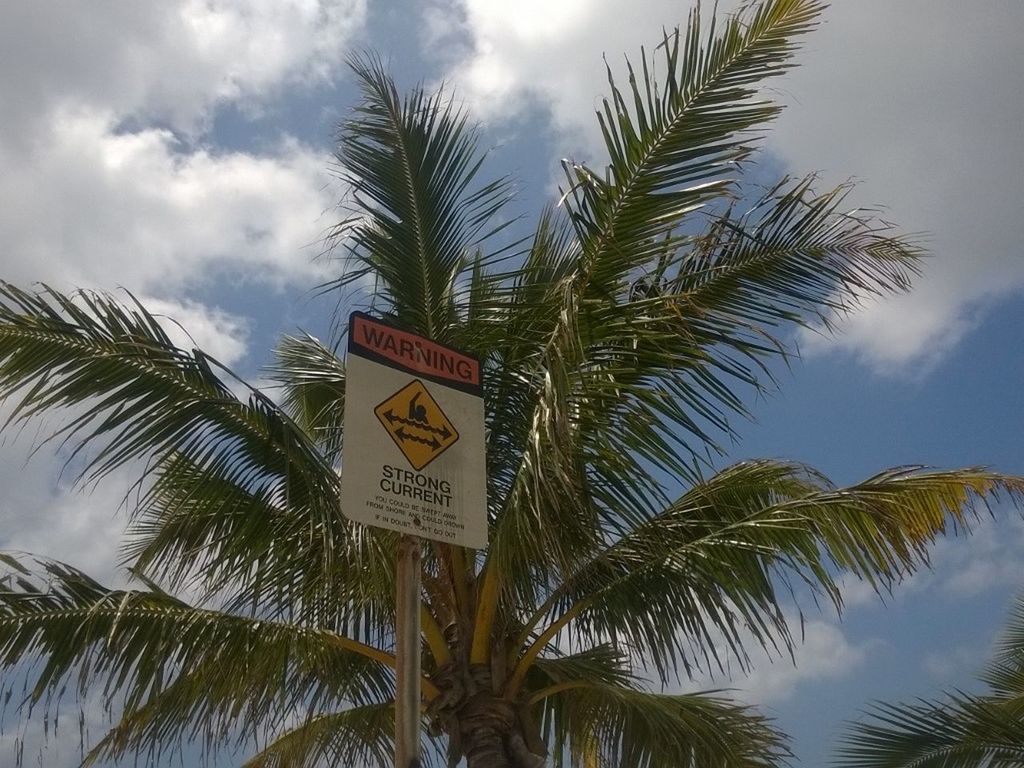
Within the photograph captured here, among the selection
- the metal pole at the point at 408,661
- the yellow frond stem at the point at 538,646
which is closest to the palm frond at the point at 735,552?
the yellow frond stem at the point at 538,646

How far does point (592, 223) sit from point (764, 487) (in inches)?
81.0

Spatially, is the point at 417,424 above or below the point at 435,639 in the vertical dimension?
below

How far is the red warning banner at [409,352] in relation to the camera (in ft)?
11.2

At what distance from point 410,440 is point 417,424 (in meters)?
0.07

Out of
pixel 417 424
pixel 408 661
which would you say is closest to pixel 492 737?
pixel 408 661

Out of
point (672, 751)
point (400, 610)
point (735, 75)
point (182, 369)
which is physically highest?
point (735, 75)

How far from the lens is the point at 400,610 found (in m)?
3.59

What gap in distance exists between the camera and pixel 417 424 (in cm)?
344

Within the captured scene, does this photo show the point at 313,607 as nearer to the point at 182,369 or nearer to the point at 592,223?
the point at 182,369

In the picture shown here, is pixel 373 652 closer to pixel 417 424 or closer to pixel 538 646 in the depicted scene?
pixel 538 646

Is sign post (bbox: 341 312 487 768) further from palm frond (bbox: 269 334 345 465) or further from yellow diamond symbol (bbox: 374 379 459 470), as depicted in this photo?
palm frond (bbox: 269 334 345 465)

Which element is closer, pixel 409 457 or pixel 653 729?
pixel 409 457

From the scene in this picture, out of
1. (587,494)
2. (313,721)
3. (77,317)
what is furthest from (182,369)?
(313,721)

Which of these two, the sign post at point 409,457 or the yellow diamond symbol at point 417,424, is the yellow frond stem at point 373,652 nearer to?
the sign post at point 409,457
